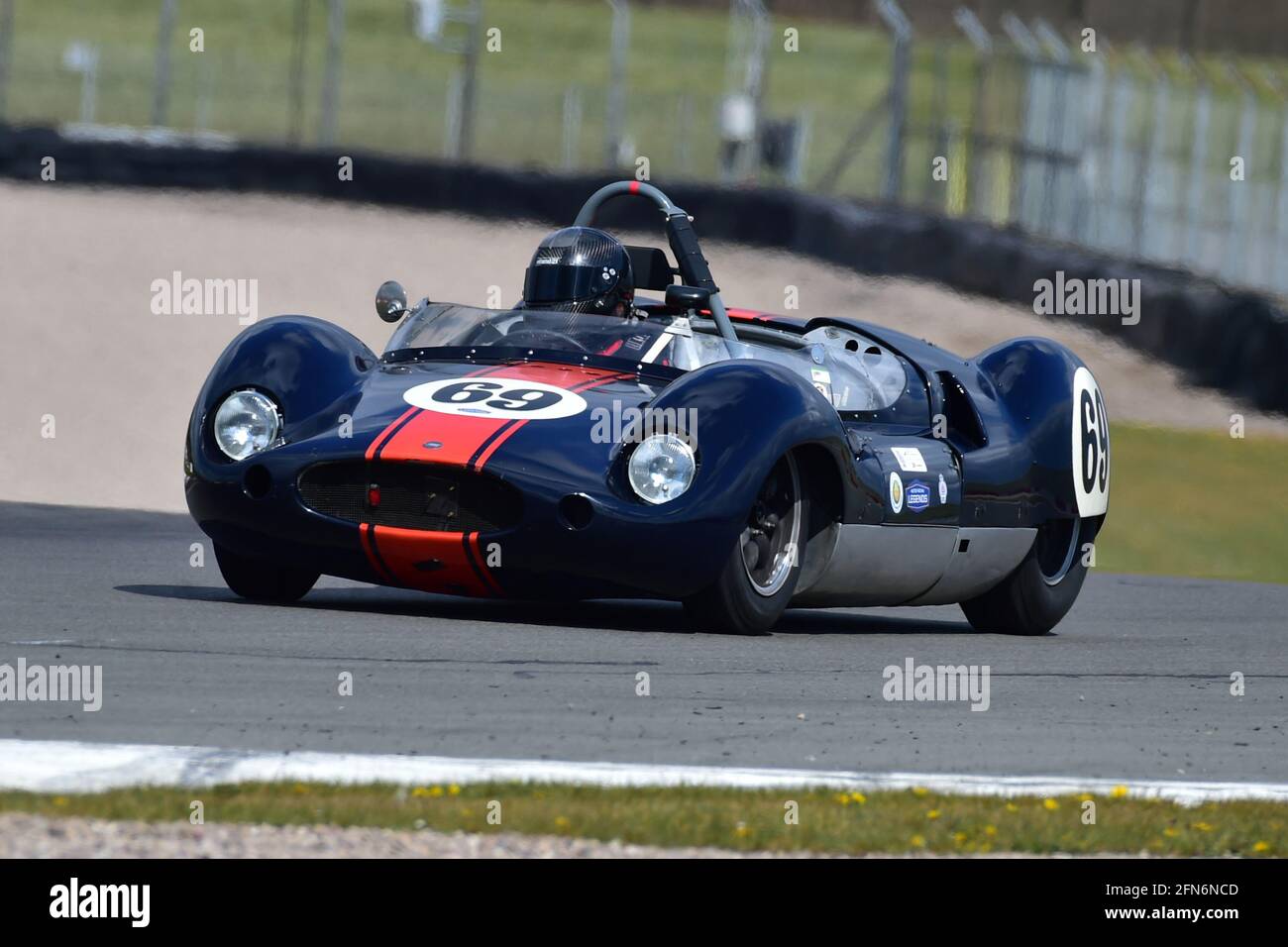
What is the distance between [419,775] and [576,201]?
71.3ft

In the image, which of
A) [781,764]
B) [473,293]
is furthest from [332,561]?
[473,293]

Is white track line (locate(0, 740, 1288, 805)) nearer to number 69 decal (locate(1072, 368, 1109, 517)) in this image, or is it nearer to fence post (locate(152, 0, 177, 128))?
number 69 decal (locate(1072, 368, 1109, 517))

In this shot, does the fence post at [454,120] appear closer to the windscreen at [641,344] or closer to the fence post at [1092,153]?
the fence post at [1092,153]

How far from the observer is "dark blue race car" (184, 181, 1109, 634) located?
8.20 meters

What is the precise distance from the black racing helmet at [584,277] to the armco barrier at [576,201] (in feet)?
44.5

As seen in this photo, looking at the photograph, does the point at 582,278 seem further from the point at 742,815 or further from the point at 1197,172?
the point at 1197,172

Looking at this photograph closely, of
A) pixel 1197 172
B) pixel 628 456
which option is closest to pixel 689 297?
pixel 628 456

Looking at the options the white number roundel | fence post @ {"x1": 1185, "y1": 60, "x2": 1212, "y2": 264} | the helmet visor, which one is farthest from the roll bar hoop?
fence post @ {"x1": 1185, "y1": 60, "x2": 1212, "y2": 264}

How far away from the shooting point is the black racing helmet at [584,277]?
985 centimetres

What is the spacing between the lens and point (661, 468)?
8.23 meters

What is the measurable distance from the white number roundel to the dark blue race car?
1 cm

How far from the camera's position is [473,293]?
24828mm

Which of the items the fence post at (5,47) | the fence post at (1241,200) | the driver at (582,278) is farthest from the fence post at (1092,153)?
the driver at (582,278)
